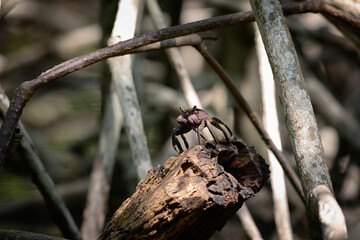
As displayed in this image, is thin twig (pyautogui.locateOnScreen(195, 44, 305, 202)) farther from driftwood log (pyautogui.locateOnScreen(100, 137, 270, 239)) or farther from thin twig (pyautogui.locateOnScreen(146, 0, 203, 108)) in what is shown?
driftwood log (pyautogui.locateOnScreen(100, 137, 270, 239))

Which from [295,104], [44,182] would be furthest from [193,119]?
[44,182]

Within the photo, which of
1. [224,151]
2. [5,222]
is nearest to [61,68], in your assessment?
[224,151]

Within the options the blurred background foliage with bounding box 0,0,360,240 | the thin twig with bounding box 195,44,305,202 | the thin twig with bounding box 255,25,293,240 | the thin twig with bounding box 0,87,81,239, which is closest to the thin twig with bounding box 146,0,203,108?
the thin twig with bounding box 195,44,305,202

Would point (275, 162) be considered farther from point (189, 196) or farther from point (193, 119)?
point (189, 196)

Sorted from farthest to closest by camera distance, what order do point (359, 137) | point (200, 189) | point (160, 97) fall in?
point (160, 97) < point (359, 137) < point (200, 189)

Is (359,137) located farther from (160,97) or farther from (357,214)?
(160,97)

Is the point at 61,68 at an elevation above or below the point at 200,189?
above
